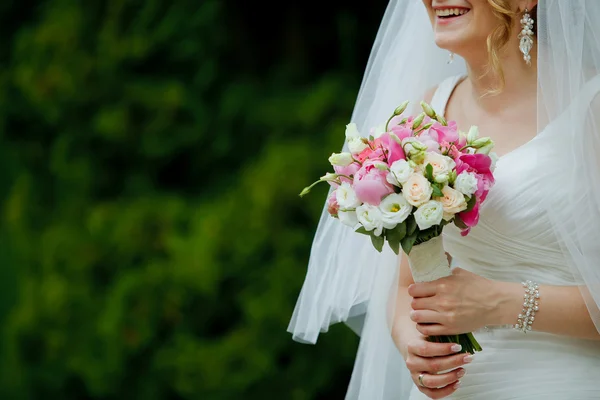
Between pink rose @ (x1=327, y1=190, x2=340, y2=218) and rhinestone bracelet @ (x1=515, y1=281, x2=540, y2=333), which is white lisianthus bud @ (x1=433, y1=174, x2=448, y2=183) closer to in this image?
pink rose @ (x1=327, y1=190, x2=340, y2=218)

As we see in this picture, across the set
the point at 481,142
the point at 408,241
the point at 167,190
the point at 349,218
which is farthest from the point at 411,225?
the point at 167,190

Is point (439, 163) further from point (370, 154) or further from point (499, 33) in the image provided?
point (499, 33)

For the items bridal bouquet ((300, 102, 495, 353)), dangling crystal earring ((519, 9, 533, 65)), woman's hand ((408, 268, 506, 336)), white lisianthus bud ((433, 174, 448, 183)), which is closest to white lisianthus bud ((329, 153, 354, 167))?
bridal bouquet ((300, 102, 495, 353))

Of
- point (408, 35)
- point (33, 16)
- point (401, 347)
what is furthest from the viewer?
point (33, 16)

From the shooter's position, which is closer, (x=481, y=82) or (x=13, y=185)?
(x=481, y=82)

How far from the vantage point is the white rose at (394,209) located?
1938 millimetres

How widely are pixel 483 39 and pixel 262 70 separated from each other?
342 centimetres

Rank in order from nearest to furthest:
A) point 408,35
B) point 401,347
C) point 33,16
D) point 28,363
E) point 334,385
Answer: point 401,347 → point 408,35 → point 334,385 → point 28,363 → point 33,16

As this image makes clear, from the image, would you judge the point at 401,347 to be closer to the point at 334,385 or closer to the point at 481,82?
the point at 481,82

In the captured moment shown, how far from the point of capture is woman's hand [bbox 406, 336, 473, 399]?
2.11 metres

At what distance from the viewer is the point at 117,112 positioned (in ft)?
17.6

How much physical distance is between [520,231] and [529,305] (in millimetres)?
187

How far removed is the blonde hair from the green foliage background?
8.37 feet

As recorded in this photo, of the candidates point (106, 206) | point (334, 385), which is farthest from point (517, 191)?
point (106, 206)
